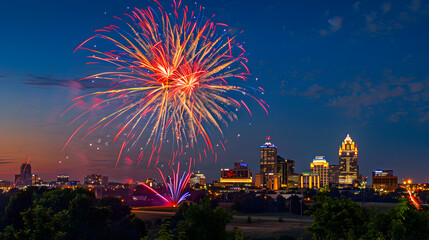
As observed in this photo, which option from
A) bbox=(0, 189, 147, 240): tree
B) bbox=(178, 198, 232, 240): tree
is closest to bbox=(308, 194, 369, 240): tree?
bbox=(178, 198, 232, 240): tree

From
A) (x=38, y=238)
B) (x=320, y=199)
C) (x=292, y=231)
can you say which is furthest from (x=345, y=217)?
(x=292, y=231)

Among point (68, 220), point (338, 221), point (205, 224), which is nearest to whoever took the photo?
point (205, 224)

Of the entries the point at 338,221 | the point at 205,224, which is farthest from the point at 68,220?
the point at 338,221

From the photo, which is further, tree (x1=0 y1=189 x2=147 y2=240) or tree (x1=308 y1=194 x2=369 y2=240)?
tree (x1=308 y1=194 x2=369 y2=240)

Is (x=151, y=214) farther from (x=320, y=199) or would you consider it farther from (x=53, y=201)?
(x=320, y=199)

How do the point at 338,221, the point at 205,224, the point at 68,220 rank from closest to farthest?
1. the point at 205,224
2. the point at 338,221
3. the point at 68,220

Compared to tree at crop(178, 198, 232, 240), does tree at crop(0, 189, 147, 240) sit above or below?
below

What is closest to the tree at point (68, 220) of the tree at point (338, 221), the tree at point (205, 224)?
the tree at point (205, 224)

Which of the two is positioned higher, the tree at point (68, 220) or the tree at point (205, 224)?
the tree at point (205, 224)

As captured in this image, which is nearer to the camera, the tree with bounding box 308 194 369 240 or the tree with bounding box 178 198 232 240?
the tree with bounding box 178 198 232 240

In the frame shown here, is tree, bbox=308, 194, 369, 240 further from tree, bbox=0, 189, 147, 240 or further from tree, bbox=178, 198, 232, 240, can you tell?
tree, bbox=0, 189, 147, 240

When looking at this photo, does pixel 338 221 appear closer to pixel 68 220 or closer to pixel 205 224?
pixel 205 224

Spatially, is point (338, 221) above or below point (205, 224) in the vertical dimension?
below

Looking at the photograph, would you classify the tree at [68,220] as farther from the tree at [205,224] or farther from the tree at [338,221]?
the tree at [338,221]
